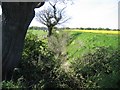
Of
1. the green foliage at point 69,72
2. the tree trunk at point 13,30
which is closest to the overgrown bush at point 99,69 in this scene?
the green foliage at point 69,72

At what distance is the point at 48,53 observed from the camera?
50.9 ft

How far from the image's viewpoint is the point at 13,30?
42.5ft

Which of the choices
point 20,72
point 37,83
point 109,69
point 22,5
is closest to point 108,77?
point 109,69

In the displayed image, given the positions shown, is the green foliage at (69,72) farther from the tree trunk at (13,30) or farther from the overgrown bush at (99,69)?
the tree trunk at (13,30)

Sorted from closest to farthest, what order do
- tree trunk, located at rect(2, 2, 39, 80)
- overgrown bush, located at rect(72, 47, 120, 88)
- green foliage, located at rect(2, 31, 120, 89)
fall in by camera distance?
overgrown bush, located at rect(72, 47, 120, 88) < green foliage, located at rect(2, 31, 120, 89) < tree trunk, located at rect(2, 2, 39, 80)

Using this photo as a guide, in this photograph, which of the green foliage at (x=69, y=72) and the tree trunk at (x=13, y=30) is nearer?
the green foliage at (x=69, y=72)

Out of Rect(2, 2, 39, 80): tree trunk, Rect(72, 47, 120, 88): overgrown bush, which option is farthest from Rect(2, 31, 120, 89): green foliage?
Rect(2, 2, 39, 80): tree trunk

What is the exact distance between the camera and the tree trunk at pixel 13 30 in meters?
12.8

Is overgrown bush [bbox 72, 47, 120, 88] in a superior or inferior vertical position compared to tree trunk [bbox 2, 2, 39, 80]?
inferior

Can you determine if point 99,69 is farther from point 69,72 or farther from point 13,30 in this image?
point 13,30

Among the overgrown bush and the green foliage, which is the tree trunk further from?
the overgrown bush

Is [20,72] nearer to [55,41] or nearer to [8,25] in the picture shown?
[8,25]

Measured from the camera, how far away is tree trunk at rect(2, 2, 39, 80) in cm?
1283

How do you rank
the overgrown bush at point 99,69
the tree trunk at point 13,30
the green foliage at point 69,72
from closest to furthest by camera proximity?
the overgrown bush at point 99,69
the green foliage at point 69,72
the tree trunk at point 13,30
